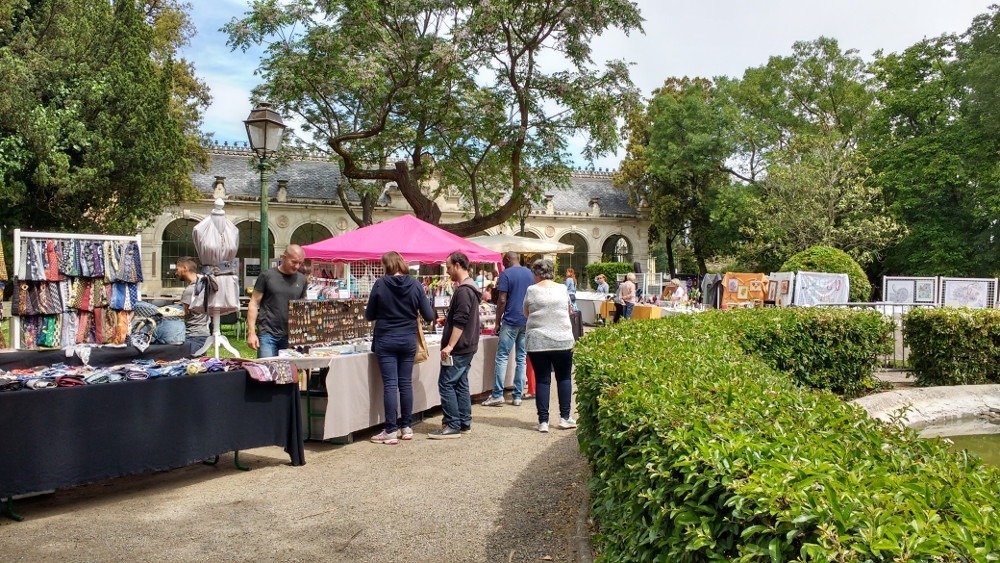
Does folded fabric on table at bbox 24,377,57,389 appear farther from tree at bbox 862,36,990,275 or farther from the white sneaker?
tree at bbox 862,36,990,275

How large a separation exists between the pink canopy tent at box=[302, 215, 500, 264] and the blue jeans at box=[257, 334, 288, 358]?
388 cm

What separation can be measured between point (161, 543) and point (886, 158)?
32201 millimetres

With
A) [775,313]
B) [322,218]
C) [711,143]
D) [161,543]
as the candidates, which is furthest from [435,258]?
[322,218]

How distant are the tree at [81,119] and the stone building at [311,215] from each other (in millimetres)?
14481

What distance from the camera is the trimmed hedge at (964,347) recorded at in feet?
33.2

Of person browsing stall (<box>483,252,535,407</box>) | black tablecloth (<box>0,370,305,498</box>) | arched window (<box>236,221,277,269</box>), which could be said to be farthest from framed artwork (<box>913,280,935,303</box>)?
arched window (<box>236,221,277,269</box>)

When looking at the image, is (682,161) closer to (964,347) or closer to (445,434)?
(964,347)

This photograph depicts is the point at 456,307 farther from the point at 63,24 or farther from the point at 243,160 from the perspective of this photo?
the point at 243,160

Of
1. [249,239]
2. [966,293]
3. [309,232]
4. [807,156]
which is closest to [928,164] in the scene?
[807,156]

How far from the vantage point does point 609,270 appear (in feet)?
135

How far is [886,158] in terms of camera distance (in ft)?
98.5

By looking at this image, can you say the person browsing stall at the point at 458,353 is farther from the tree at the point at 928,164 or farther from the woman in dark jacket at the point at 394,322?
the tree at the point at 928,164

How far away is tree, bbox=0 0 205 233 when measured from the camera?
1577 centimetres

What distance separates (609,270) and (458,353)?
35.0 metres
